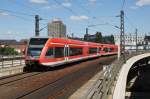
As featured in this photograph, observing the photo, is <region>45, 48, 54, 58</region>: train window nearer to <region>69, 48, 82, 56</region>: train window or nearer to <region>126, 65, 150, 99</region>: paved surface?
<region>69, 48, 82, 56</region>: train window

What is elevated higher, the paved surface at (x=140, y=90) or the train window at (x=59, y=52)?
the train window at (x=59, y=52)

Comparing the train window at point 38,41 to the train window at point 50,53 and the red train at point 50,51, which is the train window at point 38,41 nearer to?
the red train at point 50,51

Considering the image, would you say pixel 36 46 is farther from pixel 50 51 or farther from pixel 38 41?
pixel 50 51

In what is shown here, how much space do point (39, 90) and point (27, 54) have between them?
12.6m

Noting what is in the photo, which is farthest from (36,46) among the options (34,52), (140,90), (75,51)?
(140,90)

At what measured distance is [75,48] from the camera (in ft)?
144

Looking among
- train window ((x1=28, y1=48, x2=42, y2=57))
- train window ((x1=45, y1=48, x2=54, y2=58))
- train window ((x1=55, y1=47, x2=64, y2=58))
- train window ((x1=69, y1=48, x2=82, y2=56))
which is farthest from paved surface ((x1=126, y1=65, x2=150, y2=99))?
train window ((x1=28, y1=48, x2=42, y2=57))

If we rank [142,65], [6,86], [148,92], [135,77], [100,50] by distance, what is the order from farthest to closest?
[142,65] → [135,77] → [100,50] → [148,92] → [6,86]

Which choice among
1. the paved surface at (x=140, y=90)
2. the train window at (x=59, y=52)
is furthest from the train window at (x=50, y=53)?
the paved surface at (x=140, y=90)

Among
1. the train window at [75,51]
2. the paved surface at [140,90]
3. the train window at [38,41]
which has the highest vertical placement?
the train window at [38,41]

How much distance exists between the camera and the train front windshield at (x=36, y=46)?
32125 millimetres

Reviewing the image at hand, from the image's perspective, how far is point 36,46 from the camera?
32438mm

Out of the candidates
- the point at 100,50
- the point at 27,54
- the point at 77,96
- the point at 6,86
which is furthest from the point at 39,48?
the point at 100,50

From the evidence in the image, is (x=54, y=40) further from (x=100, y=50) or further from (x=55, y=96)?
(x=100, y=50)
